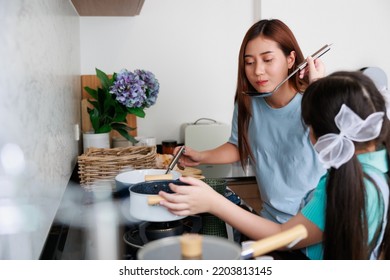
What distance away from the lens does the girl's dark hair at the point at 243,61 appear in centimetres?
126

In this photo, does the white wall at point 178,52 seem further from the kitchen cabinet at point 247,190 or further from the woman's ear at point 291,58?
the woman's ear at point 291,58

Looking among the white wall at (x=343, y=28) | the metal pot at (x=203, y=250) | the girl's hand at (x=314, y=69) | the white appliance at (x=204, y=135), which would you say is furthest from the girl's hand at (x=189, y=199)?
the white wall at (x=343, y=28)

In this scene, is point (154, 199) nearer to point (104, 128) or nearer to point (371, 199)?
point (371, 199)

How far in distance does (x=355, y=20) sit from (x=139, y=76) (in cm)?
147

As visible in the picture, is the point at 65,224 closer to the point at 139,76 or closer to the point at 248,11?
the point at 139,76

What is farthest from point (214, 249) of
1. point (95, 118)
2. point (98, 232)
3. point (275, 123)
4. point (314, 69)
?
point (95, 118)

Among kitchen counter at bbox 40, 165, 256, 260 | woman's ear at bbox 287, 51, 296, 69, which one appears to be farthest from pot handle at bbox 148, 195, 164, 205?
woman's ear at bbox 287, 51, 296, 69

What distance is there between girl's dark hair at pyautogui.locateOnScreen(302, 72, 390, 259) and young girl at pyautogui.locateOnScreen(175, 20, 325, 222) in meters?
0.43

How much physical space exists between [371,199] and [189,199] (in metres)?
0.34

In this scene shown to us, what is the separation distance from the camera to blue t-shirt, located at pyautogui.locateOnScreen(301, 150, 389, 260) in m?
0.73

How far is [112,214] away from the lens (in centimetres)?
109

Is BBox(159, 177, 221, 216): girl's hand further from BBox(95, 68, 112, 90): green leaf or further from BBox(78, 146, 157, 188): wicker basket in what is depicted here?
BBox(95, 68, 112, 90): green leaf

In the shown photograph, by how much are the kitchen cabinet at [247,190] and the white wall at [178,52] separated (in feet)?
2.12

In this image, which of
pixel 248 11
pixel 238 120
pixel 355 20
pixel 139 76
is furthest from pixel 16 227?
pixel 355 20
